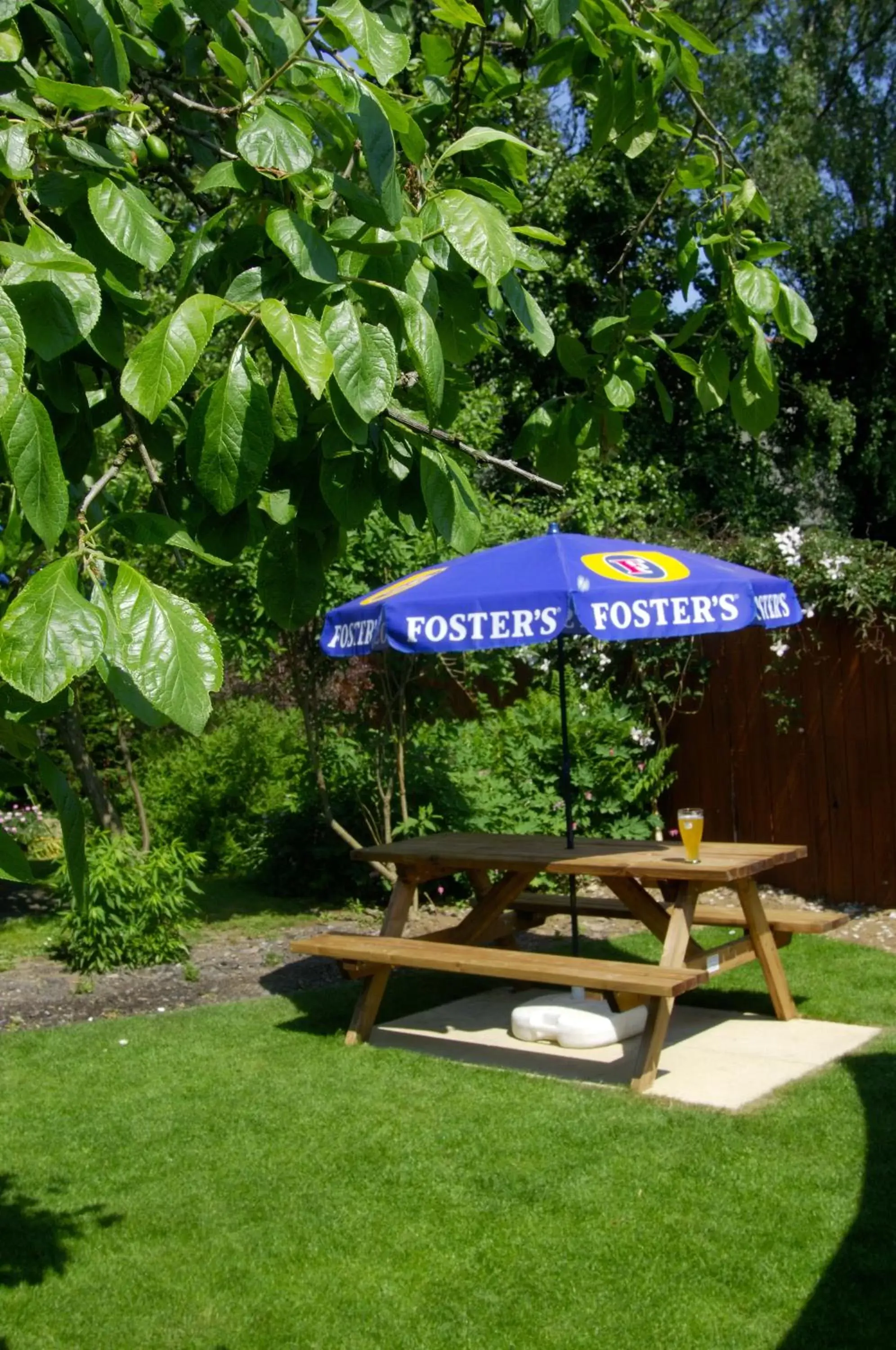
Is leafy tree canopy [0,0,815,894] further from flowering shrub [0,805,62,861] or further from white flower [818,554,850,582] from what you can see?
flowering shrub [0,805,62,861]

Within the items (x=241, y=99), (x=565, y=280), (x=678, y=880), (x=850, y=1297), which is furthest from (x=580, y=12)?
(x=565, y=280)

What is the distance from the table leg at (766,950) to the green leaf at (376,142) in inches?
208

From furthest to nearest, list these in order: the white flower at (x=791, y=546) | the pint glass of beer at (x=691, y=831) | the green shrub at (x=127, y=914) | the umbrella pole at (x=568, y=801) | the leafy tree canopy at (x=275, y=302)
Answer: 1. the white flower at (x=791, y=546)
2. the green shrub at (x=127, y=914)
3. the umbrella pole at (x=568, y=801)
4. the pint glass of beer at (x=691, y=831)
5. the leafy tree canopy at (x=275, y=302)

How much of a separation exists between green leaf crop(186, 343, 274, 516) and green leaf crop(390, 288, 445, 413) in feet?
0.72

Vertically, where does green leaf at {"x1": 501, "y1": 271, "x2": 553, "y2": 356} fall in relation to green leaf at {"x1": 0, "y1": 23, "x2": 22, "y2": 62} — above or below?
below

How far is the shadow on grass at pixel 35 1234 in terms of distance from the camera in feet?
13.9

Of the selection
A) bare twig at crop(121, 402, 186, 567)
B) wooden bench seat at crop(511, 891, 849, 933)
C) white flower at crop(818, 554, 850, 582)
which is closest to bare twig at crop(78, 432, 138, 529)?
bare twig at crop(121, 402, 186, 567)

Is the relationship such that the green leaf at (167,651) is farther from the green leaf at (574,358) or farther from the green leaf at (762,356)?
the green leaf at (574,358)

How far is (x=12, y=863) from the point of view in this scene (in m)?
1.75

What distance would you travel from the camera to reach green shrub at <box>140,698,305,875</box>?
11945 mm

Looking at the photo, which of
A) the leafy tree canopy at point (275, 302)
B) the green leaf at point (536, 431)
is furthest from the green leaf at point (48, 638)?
the green leaf at point (536, 431)

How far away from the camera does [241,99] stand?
88.9 inches

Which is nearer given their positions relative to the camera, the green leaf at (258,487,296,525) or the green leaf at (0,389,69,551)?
the green leaf at (0,389,69,551)

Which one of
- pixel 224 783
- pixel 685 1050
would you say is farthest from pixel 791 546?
pixel 224 783
